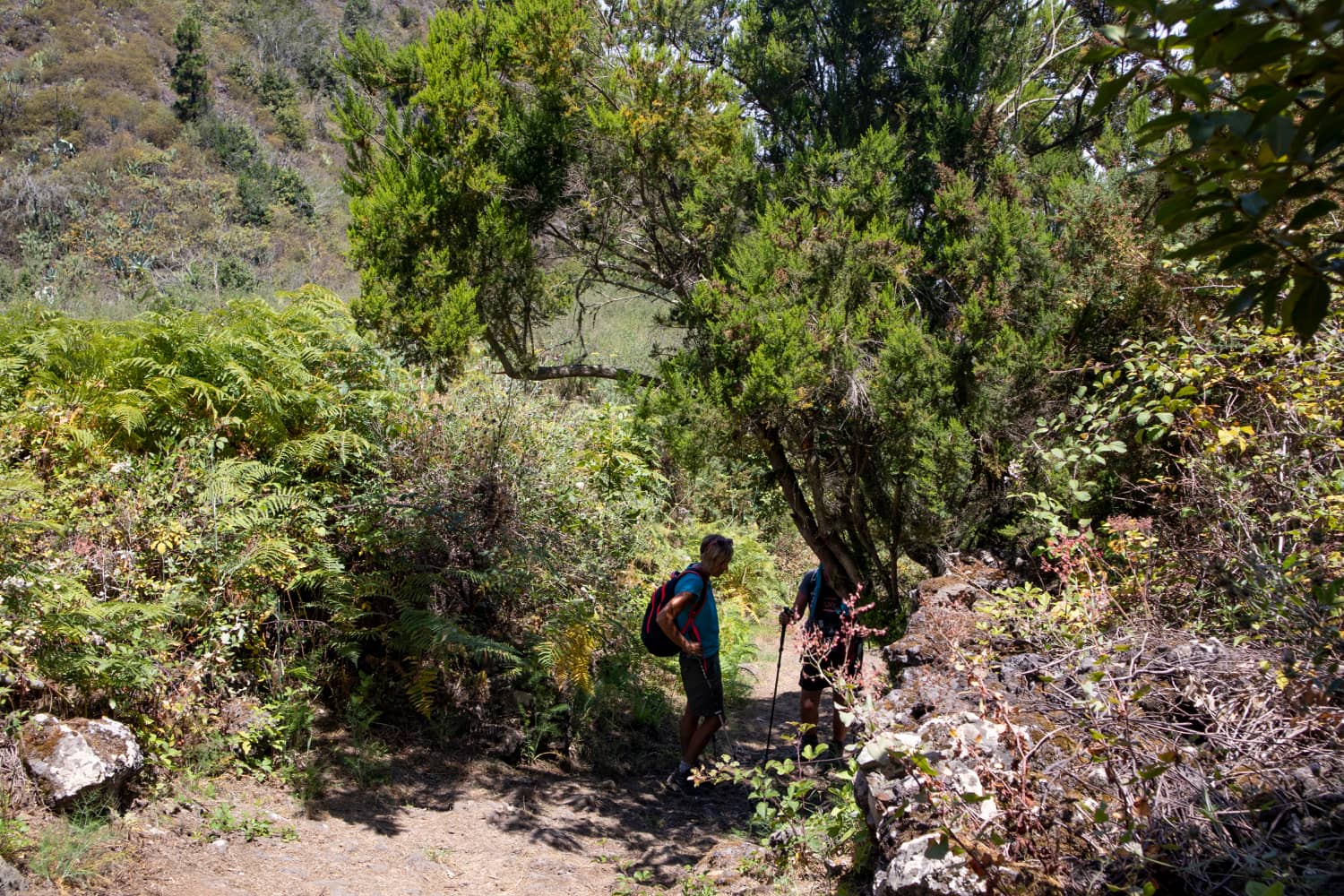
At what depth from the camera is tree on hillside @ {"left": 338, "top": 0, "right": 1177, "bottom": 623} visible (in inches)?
242

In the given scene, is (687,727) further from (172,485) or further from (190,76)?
(190,76)

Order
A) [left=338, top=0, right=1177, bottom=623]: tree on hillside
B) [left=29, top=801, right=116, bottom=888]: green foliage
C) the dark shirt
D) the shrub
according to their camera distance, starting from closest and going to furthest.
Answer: [left=29, top=801, right=116, bottom=888]: green foliage
[left=338, top=0, right=1177, bottom=623]: tree on hillside
the dark shirt
the shrub

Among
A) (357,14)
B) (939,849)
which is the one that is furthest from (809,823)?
(357,14)

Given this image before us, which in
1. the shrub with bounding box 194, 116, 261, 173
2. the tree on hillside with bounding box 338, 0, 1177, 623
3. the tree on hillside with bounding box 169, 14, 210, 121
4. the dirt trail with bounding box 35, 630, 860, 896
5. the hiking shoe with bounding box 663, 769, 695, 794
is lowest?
the dirt trail with bounding box 35, 630, 860, 896

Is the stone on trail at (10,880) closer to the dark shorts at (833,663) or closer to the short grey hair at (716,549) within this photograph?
the short grey hair at (716,549)

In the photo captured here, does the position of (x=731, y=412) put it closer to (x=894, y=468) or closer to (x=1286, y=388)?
(x=894, y=468)

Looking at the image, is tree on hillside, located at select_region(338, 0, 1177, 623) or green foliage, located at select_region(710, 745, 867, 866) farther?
tree on hillside, located at select_region(338, 0, 1177, 623)

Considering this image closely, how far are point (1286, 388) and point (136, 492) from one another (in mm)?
6114

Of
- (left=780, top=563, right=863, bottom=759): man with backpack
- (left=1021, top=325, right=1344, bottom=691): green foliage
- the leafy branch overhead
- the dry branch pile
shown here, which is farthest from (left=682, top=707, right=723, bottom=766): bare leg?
the leafy branch overhead

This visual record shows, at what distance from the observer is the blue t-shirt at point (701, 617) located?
19.6 ft

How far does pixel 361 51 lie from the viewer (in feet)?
24.6

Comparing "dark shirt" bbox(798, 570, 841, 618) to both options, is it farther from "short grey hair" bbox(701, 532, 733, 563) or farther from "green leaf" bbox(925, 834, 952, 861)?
"green leaf" bbox(925, 834, 952, 861)

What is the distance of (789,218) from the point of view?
21.8 feet

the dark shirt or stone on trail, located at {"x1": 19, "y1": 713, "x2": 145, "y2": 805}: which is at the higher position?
the dark shirt
